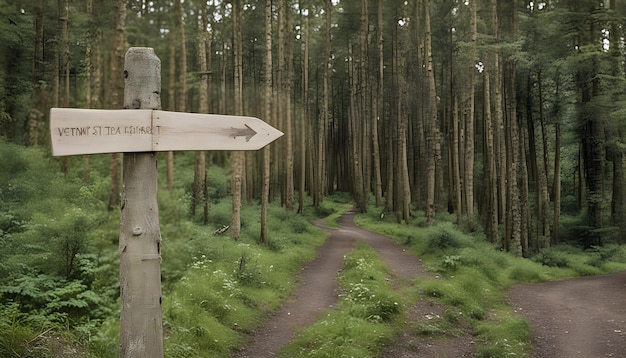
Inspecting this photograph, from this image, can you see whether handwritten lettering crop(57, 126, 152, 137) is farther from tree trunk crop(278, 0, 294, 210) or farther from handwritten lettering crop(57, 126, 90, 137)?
tree trunk crop(278, 0, 294, 210)

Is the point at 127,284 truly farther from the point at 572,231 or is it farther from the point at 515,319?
the point at 572,231

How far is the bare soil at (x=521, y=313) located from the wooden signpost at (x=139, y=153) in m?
4.48

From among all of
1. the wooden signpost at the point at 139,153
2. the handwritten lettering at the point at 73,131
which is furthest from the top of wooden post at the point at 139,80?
the handwritten lettering at the point at 73,131

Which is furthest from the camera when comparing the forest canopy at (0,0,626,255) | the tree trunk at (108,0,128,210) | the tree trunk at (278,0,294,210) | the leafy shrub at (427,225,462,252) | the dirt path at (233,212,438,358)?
the tree trunk at (278,0,294,210)

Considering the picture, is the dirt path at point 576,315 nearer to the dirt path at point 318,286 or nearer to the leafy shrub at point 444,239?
the leafy shrub at point 444,239

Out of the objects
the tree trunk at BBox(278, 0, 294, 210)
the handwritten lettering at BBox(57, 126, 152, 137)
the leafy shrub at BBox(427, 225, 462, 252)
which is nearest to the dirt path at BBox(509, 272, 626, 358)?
the leafy shrub at BBox(427, 225, 462, 252)

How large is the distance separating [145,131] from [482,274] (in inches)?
470

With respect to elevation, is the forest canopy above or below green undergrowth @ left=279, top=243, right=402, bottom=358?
above

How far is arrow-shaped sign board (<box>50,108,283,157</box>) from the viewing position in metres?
2.90

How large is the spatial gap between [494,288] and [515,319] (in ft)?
10.0

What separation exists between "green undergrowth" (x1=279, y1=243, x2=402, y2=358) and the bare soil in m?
0.25

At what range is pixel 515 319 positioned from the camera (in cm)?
938

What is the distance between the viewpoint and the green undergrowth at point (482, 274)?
8.66m

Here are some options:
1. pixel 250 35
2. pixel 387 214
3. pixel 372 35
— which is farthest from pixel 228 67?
pixel 387 214
